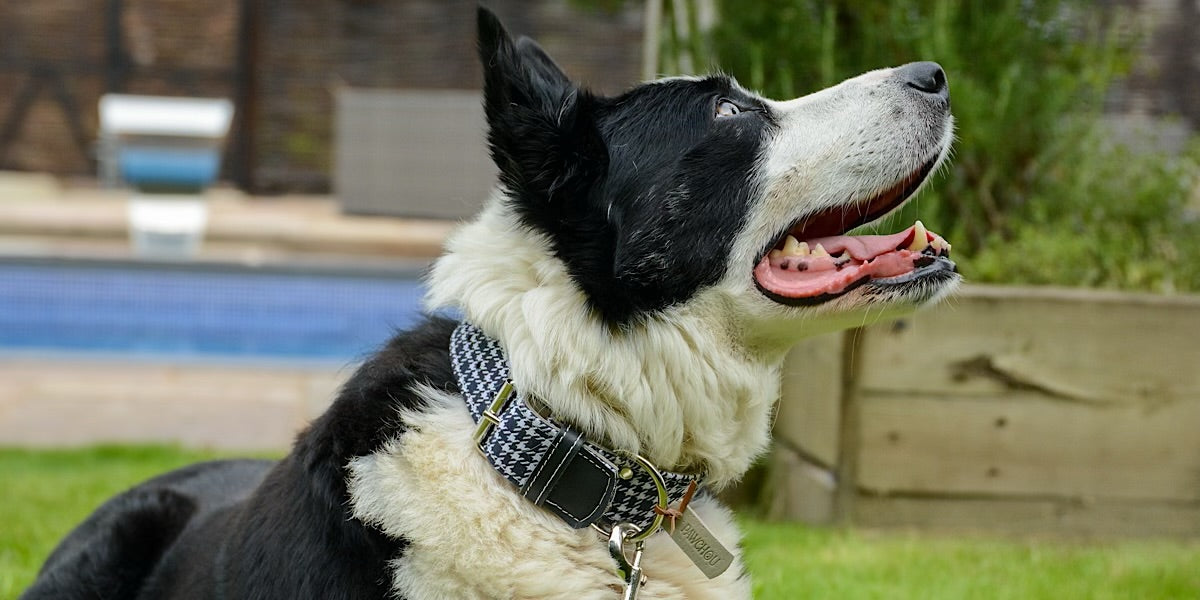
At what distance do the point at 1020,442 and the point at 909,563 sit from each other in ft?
Result: 2.12

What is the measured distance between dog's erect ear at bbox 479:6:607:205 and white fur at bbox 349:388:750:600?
428 millimetres

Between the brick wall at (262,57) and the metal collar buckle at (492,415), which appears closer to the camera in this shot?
the metal collar buckle at (492,415)

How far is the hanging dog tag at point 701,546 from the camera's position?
2152mm

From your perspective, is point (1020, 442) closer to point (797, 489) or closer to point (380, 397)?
point (797, 489)

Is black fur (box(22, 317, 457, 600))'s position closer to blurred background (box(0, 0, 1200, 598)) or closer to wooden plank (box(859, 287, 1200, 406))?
blurred background (box(0, 0, 1200, 598))

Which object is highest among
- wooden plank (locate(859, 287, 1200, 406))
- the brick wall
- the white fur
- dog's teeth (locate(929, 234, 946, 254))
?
dog's teeth (locate(929, 234, 946, 254))

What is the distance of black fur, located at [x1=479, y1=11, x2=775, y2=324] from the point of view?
216cm

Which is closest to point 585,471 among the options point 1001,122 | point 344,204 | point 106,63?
point 1001,122

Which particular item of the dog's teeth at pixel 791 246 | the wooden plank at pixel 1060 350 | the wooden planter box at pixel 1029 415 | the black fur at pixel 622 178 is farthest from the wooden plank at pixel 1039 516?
the black fur at pixel 622 178

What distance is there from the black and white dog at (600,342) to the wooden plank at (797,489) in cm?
192

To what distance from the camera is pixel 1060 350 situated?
395 centimetres

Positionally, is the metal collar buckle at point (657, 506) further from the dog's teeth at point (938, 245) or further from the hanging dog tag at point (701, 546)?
the dog's teeth at point (938, 245)

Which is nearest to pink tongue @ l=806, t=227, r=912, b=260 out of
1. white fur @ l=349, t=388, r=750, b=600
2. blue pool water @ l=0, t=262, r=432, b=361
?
white fur @ l=349, t=388, r=750, b=600

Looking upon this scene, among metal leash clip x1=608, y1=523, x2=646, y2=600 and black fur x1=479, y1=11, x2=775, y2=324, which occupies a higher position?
black fur x1=479, y1=11, x2=775, y2=324
